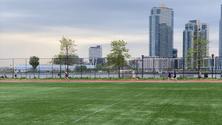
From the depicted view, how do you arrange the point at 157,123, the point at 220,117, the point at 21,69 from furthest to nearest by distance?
the point at 21,69, the point at 220,117, the point at 157,123

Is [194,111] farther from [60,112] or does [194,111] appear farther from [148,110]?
[60,112]

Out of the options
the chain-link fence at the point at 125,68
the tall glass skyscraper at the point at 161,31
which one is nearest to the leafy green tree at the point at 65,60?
the chain-link fence at the point at 125,68

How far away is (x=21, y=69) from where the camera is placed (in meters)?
71.3

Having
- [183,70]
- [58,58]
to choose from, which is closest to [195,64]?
[183,70]

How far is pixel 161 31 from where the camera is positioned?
129 meters

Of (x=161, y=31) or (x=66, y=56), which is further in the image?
(x=161, y=31)

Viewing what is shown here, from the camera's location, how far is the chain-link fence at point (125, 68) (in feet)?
210

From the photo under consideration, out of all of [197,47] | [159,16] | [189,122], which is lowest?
[189,122]

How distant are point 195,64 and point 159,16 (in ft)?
225

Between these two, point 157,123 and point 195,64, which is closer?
point 157,123

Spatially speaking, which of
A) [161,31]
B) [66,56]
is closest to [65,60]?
[66,56]

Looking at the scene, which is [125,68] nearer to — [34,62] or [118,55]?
[118,55]

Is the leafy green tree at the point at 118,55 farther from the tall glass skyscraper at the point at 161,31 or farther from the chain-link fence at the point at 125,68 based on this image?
the tall glass skyscraper at the point at 161,31

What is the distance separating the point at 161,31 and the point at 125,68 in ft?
213
